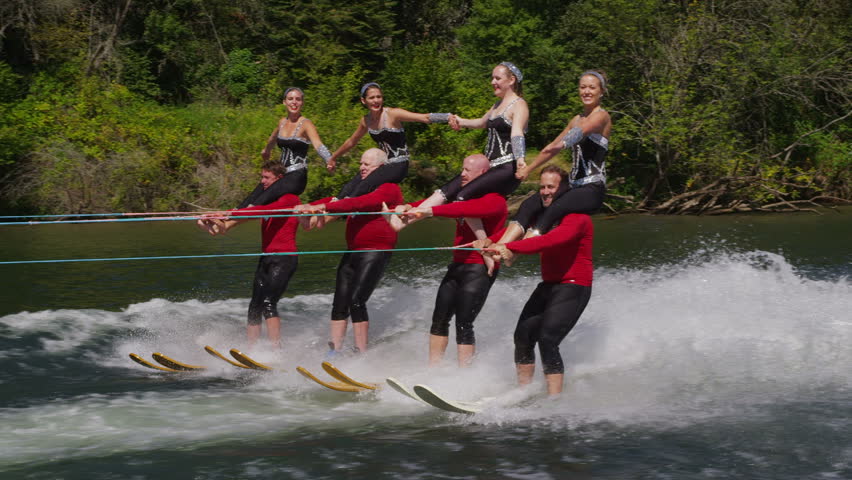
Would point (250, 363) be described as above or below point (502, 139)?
below

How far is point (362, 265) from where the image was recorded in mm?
9516

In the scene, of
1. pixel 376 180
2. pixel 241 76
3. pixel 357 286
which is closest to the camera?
pixel 357 286

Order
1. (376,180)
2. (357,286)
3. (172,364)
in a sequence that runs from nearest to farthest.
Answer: (172,364)
(357,286)
(376,180)

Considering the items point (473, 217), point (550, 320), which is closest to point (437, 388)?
point (550, 320)

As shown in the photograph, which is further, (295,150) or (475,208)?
(295,150)

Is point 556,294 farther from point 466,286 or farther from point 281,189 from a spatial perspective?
point 281,189

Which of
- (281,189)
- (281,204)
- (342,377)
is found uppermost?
(281,189)

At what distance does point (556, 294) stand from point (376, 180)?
2.74 m

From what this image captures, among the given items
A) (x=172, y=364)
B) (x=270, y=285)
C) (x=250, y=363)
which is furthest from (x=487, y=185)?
(x=172, y=364)

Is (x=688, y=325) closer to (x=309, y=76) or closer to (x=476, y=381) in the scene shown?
(x=476, y=381)

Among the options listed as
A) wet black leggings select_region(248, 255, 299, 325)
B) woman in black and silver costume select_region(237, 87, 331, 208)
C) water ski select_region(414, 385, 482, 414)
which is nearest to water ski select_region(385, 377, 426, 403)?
water ski select_region(414, 385, 482, 414)

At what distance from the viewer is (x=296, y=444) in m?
6.91

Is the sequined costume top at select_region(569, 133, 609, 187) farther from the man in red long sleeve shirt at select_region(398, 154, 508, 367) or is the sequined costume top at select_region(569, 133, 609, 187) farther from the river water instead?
the river water

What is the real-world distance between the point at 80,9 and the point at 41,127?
1044cm
